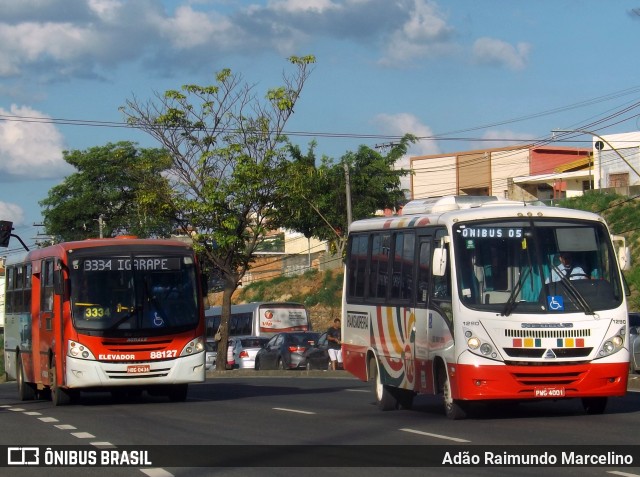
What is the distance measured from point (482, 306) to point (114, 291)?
828 cm

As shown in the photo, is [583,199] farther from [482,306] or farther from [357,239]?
[482,306]

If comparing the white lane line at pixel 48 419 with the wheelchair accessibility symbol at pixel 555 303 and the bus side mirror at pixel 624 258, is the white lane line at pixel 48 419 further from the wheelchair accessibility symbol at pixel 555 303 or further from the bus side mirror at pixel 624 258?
the bus side mirror at pixel 624 258

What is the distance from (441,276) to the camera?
15.0m

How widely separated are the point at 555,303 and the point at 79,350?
8991 millimetres

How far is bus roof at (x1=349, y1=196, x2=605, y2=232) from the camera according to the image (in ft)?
49.1

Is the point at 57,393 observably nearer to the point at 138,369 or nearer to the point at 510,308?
the point at 138,369

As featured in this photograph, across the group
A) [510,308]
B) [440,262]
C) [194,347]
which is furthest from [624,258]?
[194,347]

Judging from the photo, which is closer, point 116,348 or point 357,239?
point 357,239

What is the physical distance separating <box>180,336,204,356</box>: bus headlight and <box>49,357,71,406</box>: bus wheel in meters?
2.25

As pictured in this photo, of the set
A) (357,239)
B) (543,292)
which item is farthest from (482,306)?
(357,239)

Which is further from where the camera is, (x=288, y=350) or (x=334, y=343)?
(x=288, y=350)

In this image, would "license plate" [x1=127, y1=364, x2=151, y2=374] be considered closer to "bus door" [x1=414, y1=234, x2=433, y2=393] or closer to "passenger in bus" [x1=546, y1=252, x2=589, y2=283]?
"bus door" [x1=414, y1=234, x2=433, y2=393]

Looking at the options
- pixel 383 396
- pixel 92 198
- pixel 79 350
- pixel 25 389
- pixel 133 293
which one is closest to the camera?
pixel 383 396

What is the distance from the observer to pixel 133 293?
20.6 meters
